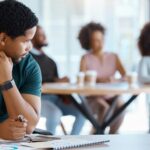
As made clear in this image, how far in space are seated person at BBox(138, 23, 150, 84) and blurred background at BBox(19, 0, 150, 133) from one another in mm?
2117

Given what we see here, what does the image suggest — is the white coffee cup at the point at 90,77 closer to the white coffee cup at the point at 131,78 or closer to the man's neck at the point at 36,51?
the white coffee cup at the point at 131,78

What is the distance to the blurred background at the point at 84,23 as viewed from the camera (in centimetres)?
668

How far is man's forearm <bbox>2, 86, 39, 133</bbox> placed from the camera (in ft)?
5.90

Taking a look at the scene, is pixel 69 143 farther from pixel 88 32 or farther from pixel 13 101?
pixel 88 32

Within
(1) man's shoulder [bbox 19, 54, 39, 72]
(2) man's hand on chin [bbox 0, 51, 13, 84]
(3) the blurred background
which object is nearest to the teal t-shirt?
(1) man's shoulder [bbox 19, 54, 39, 72]

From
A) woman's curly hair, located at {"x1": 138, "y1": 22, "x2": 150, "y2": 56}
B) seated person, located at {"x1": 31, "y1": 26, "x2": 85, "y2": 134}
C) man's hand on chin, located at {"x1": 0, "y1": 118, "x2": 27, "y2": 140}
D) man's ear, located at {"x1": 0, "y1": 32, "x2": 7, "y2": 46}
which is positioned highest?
man's ear, located at {"x1": 0, "y1": 32, "x2": 7, "y2": 46}

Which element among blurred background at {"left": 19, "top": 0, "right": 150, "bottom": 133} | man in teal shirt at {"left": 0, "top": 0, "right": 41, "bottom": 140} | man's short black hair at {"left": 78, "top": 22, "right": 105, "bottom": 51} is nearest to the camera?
man in teal shirt at {"left": 0, "top": 0, "right": 41, "bottom": 140}

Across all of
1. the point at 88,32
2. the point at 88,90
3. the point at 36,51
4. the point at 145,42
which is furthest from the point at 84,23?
the point at 88,90

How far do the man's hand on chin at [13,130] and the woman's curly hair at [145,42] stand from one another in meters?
2.90

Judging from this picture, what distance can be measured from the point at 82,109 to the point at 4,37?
2327 mm

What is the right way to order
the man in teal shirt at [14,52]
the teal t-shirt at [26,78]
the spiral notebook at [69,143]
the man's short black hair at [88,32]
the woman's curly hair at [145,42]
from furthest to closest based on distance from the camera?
the man's short black hair at [88,32]
the woman's curly hair at [145,42]
the teal t-shirt at [26,78]
the man in teal shirt at [14,52]
the spiral notebook at [69,143]

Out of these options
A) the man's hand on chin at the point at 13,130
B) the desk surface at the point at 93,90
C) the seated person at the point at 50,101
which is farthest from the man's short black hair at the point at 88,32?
the man's hand on chin at the point at 13,130

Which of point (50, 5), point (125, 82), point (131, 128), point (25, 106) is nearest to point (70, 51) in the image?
point (50, 5)

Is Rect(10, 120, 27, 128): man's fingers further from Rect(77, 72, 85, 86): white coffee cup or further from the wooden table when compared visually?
Rect(77, 72, 85, 86): white coffee cup
